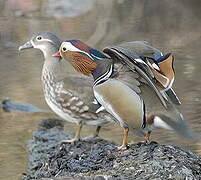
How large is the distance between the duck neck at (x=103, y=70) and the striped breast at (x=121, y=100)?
0.06 meters

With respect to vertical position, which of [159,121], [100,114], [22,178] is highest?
[159,121]

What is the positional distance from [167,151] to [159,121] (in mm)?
249

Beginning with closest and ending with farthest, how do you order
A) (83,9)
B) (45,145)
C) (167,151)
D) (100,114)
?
(167,151)
(100,114)
(45,145)
(83,9)

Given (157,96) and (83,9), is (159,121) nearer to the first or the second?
(157,96)

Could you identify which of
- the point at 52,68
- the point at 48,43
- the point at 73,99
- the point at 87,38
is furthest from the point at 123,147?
the point at 87,38

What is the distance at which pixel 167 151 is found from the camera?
16.8 feet

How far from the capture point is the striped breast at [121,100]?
527 cm

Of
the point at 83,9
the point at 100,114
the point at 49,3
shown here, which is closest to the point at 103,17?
the point at 83,9

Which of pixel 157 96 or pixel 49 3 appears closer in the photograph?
pixel 157 96

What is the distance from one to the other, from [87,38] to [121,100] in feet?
27.6

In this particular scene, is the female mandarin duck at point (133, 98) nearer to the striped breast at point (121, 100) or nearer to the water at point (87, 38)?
the striped breast at point (121, 100)

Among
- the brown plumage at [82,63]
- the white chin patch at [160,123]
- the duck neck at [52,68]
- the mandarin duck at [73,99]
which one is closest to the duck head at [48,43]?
the duck neck at [52,68]

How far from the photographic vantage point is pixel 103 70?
5.38 meters

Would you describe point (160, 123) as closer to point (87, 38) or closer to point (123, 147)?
point (123, 147)
